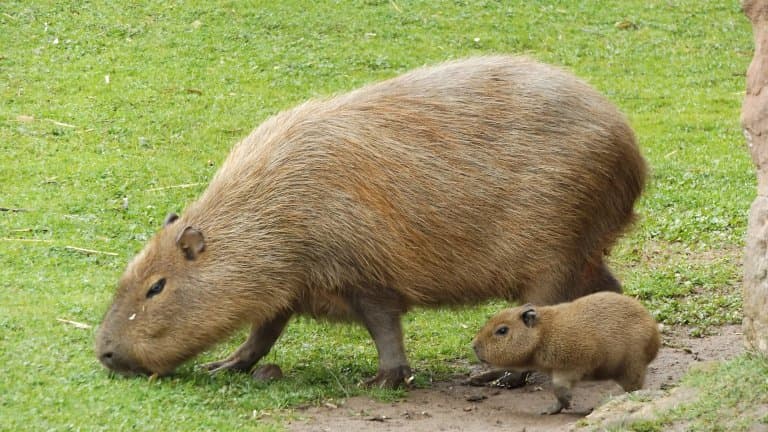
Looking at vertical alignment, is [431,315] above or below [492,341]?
below

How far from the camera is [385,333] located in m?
7.45

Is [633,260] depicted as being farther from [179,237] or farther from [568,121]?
[179,237]

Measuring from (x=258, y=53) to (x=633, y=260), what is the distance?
605 centimetres

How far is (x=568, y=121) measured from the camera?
7.66 metres

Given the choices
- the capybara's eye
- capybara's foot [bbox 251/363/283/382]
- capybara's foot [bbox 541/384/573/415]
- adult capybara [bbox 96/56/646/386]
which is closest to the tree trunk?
capybara's foot [bbox 541/384/573/415]

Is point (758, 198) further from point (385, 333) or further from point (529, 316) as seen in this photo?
point (385, 333)

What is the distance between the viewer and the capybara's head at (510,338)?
7004 millimetres

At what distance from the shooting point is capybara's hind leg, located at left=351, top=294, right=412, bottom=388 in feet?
24.4

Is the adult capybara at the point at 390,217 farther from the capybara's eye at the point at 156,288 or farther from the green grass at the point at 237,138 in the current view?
the green grass at the point at 237,138

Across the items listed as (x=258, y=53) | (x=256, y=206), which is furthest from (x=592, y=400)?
(x=258, y=53)

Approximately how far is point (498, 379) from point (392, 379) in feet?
2.45

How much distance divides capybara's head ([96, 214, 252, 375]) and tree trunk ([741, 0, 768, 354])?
286 cm

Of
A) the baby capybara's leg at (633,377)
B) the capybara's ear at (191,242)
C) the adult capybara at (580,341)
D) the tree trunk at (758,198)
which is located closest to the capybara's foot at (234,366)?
the capybara's ear at (191,242)

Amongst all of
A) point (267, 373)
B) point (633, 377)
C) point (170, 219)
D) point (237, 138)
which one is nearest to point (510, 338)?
point (633, 377)
